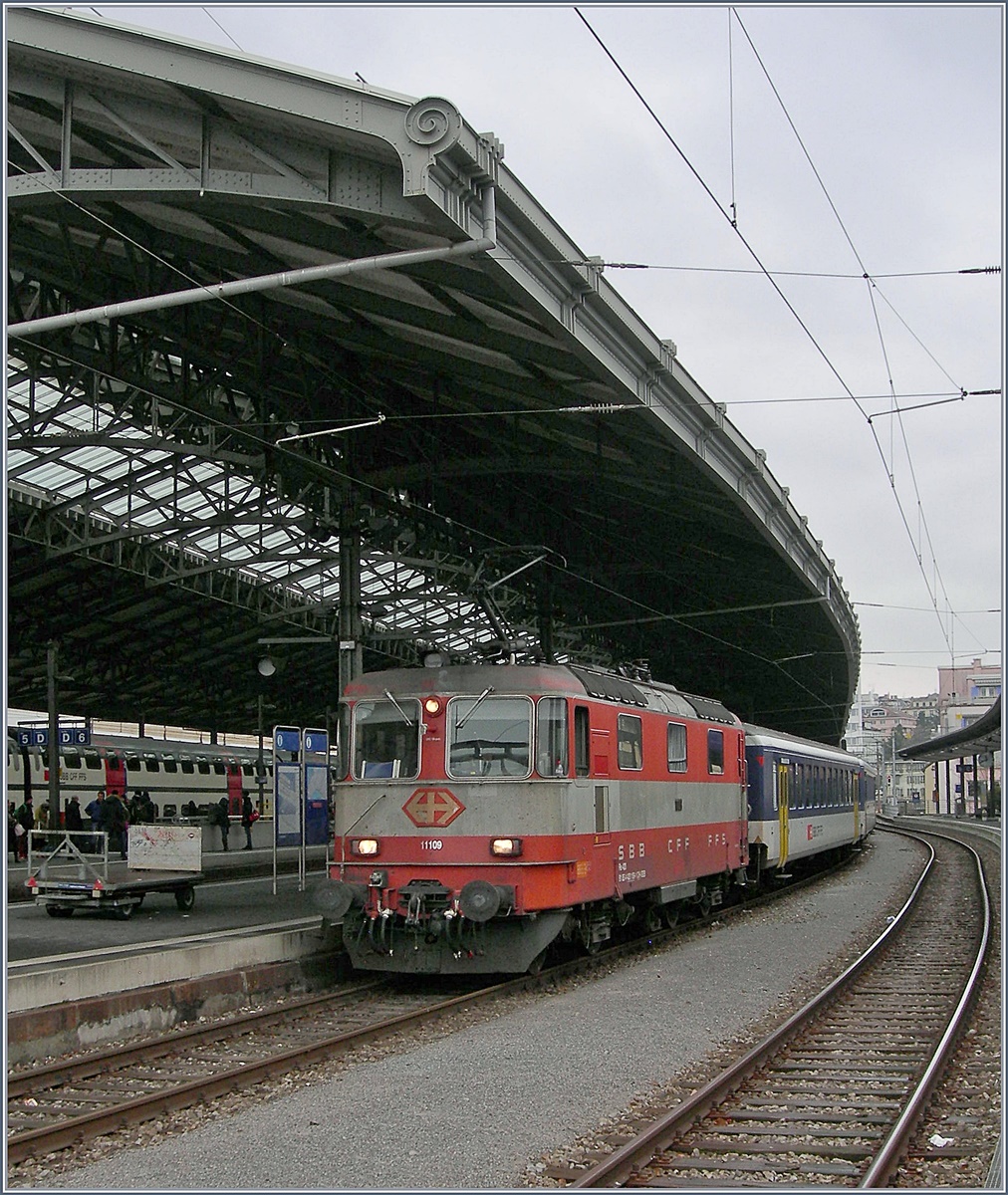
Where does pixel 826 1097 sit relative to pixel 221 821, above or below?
above

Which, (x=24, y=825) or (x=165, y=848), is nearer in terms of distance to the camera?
(x=165, y=848)

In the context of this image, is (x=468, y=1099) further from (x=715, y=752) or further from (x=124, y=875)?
(x=715, y=752)

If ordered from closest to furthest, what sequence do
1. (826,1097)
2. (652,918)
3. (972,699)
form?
1. (826,1097)
2. (652,918)
3. (972,699)

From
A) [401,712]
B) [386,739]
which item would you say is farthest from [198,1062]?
[401,712]

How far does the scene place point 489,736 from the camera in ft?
43.7

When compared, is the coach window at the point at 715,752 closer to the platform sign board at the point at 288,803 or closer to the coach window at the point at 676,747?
the coach window at the point at 676,747

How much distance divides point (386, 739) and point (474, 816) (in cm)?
137

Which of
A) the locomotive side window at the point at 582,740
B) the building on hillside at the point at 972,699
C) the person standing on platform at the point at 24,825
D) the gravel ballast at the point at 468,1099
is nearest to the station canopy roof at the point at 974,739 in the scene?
the building on hillside at the point at 972,699

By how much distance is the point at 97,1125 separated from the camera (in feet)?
26.2

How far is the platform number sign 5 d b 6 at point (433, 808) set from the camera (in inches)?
515

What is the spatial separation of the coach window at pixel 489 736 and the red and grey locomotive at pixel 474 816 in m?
0.01

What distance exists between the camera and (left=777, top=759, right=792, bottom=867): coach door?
81.7 feet

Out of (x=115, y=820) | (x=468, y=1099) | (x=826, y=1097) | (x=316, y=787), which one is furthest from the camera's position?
(x=115, y=820)

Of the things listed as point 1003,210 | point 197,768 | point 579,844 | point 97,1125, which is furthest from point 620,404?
point 197,768
